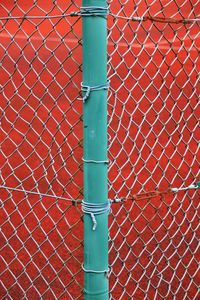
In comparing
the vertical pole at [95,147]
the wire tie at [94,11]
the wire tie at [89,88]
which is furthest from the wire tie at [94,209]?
the wire tie at [94,11]

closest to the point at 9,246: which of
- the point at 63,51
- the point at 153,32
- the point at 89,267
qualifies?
the point at 89,267

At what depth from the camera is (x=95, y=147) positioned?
1.71 meters

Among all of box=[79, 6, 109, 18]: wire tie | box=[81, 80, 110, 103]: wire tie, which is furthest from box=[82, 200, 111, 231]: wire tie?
box=[79, 6, 109, 18]: wire tie

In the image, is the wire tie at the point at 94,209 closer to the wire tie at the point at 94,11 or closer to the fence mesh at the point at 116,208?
the fence mesh at the point at 116,208

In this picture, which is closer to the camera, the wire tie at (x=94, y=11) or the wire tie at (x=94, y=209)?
the wire tie at (x=94, y=11)

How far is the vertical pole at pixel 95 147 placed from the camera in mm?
1645

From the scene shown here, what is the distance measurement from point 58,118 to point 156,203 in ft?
9.75

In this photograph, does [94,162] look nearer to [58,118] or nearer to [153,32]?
[58,118]

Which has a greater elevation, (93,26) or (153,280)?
(93,26)

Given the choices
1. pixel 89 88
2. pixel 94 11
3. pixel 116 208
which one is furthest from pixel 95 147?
pixel 116 208

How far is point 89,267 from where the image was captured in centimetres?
178

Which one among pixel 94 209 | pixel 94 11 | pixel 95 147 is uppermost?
pixel 94 11

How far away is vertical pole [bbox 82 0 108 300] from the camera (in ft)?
5.40

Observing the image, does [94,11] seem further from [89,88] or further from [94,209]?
[94,209]
